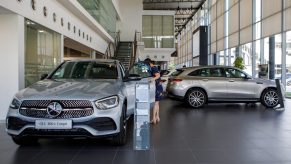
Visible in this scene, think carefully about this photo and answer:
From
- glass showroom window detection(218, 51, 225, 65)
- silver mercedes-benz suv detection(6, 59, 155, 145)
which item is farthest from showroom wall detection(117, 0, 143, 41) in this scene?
silver mercedes-benz suv detection(6, 59, 155, 145)

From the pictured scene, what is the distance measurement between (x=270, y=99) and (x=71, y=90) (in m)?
8.27

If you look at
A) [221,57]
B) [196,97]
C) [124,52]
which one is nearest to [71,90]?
[196,97]

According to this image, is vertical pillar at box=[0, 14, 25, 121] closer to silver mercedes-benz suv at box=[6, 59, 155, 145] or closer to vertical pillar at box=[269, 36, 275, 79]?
silver mercedes-benz suv at box=[6, 59, 155, 145]

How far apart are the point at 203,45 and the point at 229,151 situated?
27.5 m

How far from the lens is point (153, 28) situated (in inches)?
1415

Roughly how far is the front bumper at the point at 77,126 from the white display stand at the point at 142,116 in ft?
1.24

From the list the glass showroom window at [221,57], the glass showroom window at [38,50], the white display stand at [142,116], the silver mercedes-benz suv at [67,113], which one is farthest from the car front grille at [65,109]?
the glass showroom window at [221,57]

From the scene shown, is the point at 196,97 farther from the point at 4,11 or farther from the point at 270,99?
the point at 4,11

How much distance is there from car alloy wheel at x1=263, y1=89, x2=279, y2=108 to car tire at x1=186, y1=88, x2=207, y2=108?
2.02 meters

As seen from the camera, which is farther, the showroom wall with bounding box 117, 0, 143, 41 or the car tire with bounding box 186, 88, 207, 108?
the showroom wall with bounding box 117, 0, 143, 41

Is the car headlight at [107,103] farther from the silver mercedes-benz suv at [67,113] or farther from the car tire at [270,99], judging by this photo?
the car tire at [270,99]

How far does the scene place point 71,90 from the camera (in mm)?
5238

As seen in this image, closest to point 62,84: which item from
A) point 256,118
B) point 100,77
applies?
point 100,77

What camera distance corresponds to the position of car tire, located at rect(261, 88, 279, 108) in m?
11.6
